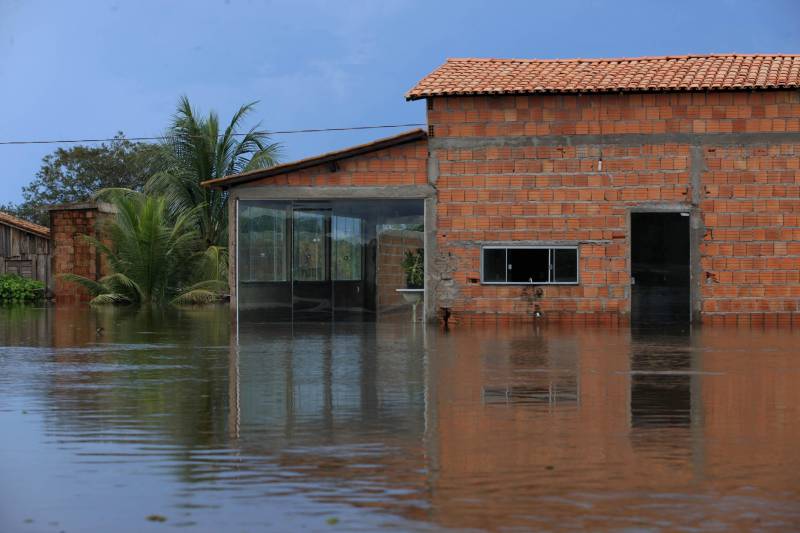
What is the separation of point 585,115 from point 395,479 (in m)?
17.6

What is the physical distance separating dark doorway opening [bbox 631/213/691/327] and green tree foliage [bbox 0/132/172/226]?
125 ft

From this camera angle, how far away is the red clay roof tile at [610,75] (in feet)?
75.0

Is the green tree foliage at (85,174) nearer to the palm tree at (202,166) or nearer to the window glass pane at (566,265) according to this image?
the palm tree at (202,166)

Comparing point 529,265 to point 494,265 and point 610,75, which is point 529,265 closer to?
point 494,265

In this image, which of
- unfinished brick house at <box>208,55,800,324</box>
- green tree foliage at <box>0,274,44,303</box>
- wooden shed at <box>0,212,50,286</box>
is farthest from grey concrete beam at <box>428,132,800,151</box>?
wooden shed at <box>0,212,50,286</box>

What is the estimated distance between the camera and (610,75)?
24.2 meters

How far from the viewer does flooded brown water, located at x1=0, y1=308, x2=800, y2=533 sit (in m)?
5.63

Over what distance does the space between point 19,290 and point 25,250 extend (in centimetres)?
201

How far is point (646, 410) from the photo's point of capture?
9523 millimetres

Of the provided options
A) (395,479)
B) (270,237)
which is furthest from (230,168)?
(395,479)

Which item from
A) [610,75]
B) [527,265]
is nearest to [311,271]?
[527,265]

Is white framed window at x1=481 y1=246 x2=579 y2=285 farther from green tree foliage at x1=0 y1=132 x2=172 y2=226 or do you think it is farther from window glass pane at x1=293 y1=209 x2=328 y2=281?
green tree foliage at x1=0 y1=132 x2=172 y2=226

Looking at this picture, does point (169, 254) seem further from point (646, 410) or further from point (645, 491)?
point (645, 491)

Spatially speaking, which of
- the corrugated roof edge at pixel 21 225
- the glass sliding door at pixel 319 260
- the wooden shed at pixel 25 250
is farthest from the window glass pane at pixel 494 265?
the corrugated roof edge at pixel 21 225
